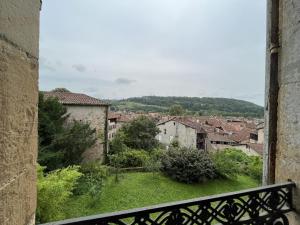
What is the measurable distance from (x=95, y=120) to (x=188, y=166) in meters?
8.36

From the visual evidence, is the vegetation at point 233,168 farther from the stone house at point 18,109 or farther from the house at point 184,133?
the stone house at point 18,109

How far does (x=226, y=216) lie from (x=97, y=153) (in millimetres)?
19757

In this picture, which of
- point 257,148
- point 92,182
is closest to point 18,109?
point 92,182

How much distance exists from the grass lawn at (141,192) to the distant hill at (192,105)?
81.4m

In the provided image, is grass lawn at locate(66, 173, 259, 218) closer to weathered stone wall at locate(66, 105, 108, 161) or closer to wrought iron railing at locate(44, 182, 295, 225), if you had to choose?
weathered stone wall at locate(66, 105, 108, 161)

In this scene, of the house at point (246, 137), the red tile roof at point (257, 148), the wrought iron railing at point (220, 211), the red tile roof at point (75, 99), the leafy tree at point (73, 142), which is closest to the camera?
the wrought iron railing at point (220, 211)

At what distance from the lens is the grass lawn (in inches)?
490

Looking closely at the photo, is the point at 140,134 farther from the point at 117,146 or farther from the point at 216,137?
the point at 216,137

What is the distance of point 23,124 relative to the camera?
1.20 m

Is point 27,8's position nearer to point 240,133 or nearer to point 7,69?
point 7,69

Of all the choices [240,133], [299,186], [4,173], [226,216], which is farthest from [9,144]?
[240,133]

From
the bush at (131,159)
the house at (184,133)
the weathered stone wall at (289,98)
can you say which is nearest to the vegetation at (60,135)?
the bush at (131,159)

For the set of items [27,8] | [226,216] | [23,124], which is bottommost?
[226,216]

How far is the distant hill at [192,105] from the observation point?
332 feet
